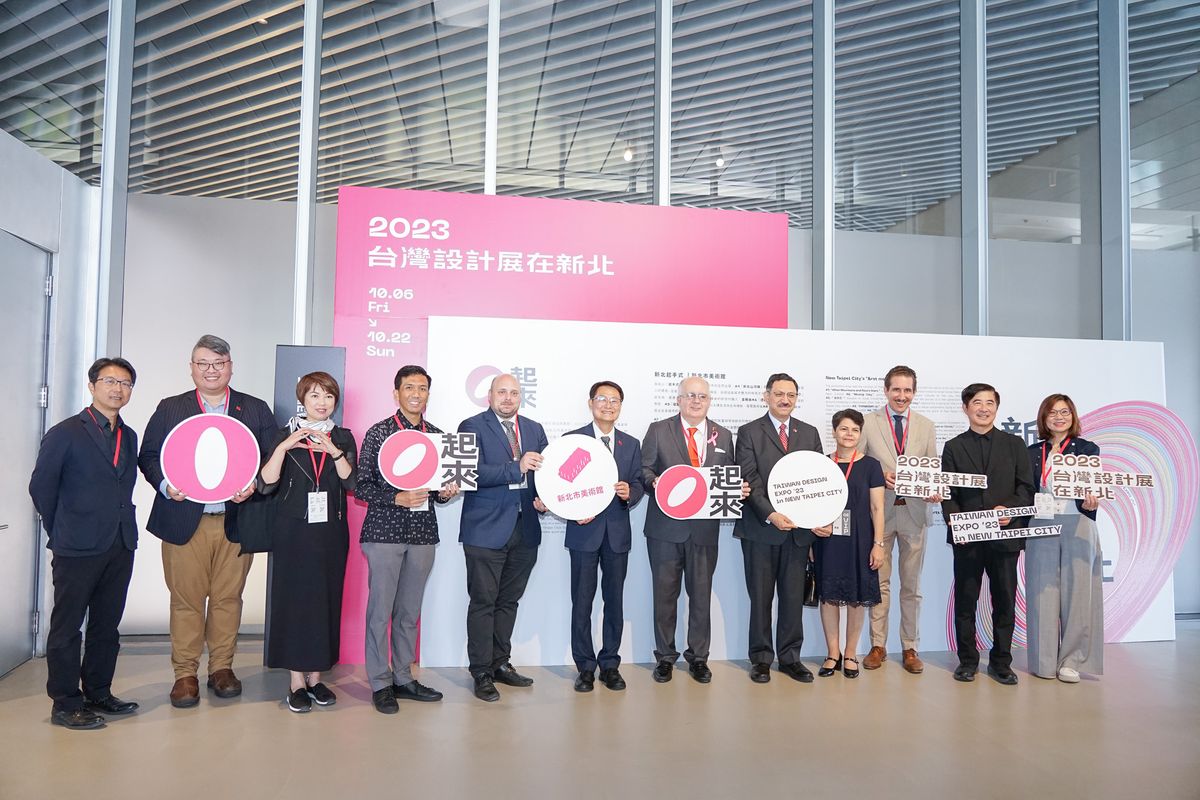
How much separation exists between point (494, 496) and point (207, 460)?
127 centimetres

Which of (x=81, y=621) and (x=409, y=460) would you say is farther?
(x=409, y=460)

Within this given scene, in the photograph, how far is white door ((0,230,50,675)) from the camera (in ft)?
13.0

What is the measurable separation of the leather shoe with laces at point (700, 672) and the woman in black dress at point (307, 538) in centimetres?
179

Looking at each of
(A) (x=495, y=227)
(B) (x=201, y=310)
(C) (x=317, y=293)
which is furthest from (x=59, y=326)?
(A) (x=495, y=227)

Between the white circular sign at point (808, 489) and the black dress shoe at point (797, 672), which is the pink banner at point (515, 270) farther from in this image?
the black dress shoe at point (797, 672)

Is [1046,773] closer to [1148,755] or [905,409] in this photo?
[1148,755]

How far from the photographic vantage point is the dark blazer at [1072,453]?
405 centimetres

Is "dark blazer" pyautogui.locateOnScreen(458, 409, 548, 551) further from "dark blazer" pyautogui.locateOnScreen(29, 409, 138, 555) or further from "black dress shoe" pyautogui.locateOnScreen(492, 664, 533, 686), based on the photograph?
"dark blazer" pyautogui.locateOnScreen(29, 409, 138, 555)

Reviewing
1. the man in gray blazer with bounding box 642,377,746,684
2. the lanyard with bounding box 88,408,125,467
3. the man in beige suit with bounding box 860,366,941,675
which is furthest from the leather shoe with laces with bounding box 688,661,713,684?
the lanyard with bounding box 88,408,125,467

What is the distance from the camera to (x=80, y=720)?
3199 millimetres

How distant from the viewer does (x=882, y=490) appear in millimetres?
4082

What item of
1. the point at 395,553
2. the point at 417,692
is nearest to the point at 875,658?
the point at 417,692

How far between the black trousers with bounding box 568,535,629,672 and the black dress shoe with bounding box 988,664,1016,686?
80.2 inches

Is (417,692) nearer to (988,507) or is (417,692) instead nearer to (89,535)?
(89,535)
